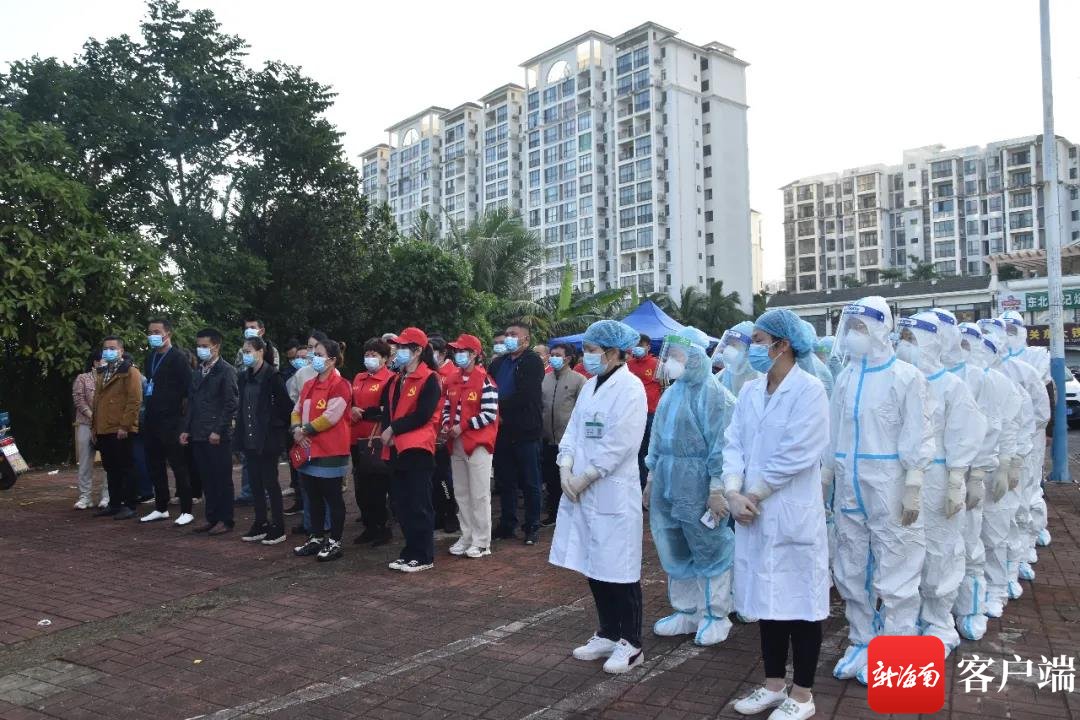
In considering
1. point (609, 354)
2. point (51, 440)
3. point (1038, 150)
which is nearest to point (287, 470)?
point (51, 440)

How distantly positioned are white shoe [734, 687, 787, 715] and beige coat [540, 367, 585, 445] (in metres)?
5.15

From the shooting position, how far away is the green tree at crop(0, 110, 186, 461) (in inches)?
513

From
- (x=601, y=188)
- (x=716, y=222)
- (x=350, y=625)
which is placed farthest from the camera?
(x=601, y=188)

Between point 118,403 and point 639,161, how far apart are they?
7154cm

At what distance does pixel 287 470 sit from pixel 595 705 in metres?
10.8

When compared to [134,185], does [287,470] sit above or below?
below

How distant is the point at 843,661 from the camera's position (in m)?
4.65

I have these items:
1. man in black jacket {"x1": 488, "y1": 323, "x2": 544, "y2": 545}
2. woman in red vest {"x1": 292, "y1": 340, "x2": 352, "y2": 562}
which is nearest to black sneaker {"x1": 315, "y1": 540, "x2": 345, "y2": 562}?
woman in red vest {"x1": 292, "y1": 340, "x2": 352, "y2": 562}

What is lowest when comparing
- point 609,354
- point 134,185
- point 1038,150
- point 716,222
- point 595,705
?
point 595,705

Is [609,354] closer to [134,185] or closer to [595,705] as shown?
[595,705]

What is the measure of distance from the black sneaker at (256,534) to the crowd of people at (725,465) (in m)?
0.03

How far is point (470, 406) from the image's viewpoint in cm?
782

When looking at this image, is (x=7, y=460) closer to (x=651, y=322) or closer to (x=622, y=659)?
(x=622, y=659)

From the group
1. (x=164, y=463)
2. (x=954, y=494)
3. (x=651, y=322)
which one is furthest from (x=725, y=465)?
(x=651, y=322)
